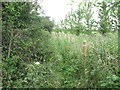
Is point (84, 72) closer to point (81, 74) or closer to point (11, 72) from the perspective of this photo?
point (81, 74)

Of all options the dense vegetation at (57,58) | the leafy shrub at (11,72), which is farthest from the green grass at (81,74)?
the leafy shrub at (11,72)

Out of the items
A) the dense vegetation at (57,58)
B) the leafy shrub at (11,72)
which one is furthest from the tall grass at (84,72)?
the leafy shrub at (11,72)

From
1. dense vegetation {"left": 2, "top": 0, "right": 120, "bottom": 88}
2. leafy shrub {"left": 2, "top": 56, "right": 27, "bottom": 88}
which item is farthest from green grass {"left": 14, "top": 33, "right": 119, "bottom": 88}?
leafy shrub {"left": 2, "top": 56, "right": 27, "bottom": 88}

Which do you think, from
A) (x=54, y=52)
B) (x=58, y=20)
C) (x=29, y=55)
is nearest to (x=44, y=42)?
(x=54, y=52)

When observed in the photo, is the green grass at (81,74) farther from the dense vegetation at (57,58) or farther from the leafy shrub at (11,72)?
the leafy shrub at (11,72)

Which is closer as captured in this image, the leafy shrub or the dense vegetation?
the dense vegetation

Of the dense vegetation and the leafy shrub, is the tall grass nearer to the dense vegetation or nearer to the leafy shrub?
the dense vegetation

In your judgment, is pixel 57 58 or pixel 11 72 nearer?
pixel 11 72

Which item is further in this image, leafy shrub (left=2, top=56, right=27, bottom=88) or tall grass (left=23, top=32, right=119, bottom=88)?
leafy shrub (left=2, top=56, right=27, bottom=88)

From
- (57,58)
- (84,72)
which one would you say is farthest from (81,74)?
(57,58)

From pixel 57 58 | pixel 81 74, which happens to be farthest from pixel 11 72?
pixel 81 74

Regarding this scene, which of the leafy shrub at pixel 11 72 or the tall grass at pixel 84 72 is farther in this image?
the leafy shrub at pixel 11 72

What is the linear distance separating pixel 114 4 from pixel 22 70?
2.19 meters

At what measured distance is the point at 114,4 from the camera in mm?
2037
